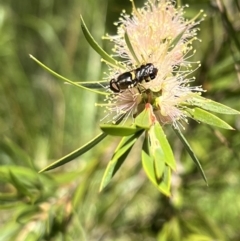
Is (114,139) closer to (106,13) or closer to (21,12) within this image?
(106,13)

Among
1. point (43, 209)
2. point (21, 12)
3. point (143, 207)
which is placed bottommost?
point (143, 207)

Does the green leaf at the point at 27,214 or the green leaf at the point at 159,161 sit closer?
the green leaf at the point at 159,161

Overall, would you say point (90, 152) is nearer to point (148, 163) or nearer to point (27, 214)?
point (27, 214)

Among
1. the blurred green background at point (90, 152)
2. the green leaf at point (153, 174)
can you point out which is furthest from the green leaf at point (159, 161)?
the blurred green background at point (90, 152)

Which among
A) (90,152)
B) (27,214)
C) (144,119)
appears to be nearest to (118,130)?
(144,119)

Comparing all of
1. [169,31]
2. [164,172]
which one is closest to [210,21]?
[169,31]

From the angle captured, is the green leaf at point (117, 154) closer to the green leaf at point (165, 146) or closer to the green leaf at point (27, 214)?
the green leaf at point (165, 146)
